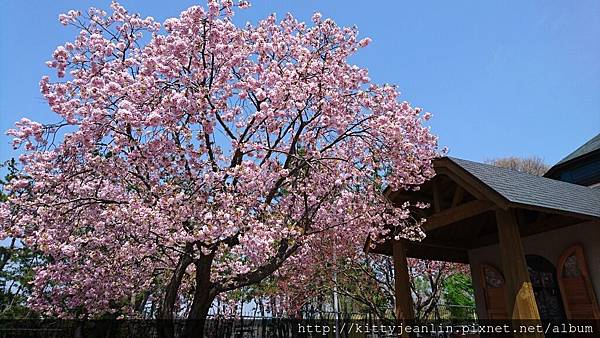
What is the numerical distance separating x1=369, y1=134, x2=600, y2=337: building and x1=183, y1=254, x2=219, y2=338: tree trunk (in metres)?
3.35

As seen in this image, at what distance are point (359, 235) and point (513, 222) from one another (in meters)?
3.46

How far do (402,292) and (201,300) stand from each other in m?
3.56

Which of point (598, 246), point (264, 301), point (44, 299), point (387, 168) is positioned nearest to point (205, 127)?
point (387, 168)

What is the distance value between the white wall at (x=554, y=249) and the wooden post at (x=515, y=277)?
8.26 ft

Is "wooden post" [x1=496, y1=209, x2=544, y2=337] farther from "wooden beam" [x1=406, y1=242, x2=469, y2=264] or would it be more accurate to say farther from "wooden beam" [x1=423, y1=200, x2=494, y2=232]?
"wooden beam" [x1=406, y1=242, x2=469, y2=264]

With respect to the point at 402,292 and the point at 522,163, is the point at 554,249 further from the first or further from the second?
the point at 522,163

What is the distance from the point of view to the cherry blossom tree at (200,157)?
5.61m

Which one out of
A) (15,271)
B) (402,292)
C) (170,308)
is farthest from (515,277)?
(15,271)

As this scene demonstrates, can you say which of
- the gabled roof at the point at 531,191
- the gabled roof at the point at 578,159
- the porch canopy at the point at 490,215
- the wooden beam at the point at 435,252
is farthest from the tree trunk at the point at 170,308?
the gabled roof at the point at 578,159

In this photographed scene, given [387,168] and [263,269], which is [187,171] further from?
[387,168]

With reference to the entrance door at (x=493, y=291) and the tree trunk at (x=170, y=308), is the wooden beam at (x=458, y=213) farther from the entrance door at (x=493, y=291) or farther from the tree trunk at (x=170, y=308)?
the tree trunk at (x=170, y=308)

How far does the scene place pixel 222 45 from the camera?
615cm

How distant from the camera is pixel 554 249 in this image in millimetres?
7535

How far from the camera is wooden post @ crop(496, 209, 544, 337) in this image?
502 cm
